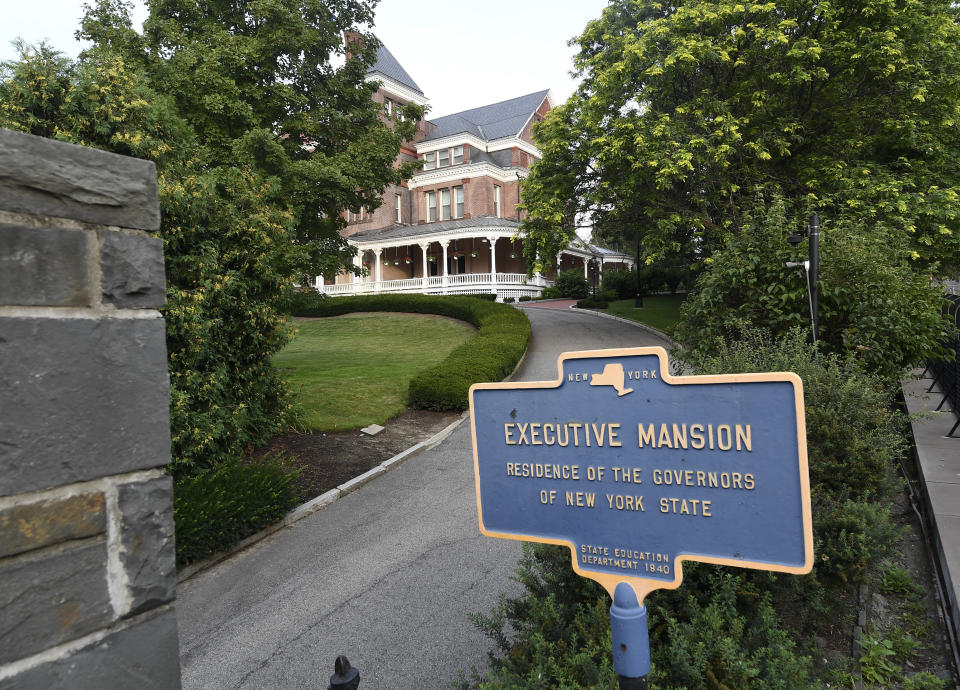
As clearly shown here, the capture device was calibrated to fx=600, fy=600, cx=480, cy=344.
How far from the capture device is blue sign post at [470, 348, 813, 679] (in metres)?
2.06

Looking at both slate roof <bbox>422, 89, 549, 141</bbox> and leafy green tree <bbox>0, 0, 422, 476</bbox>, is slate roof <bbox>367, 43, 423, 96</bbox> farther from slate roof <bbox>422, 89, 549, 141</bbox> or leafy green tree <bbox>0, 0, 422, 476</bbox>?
leafy green tree <bbox>0, 0, 422, 476</bbox>

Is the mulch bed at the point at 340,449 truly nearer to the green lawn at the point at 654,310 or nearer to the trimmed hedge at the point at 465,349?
the trimmed hedge at the point at 465,349

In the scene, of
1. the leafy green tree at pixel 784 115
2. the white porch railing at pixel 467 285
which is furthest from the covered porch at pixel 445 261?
the leafy green tree at pixel 784 115

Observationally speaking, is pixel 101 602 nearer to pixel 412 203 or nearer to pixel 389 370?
pixel 389 370

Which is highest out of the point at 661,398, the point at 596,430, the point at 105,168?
the point at 105,168

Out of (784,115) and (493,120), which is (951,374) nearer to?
(784,115)

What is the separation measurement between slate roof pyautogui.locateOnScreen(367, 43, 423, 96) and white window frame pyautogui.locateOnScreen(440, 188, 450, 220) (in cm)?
772

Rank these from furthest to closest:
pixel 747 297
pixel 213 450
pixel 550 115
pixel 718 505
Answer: pixel 550 115, pixel 747 297, pixel 213 450, pixel 718 505

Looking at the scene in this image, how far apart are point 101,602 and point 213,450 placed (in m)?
6.44

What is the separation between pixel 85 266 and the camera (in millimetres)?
1730

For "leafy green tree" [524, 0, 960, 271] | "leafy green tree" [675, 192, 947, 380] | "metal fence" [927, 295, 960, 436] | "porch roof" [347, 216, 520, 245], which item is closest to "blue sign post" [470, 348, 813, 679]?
"leafy green tree" [675, 192, 947, 380]

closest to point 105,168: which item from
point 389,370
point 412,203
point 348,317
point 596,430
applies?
point 596,430

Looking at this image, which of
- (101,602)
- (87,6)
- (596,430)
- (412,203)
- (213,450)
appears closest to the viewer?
(101,602)

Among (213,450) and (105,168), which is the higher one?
(105,168)
